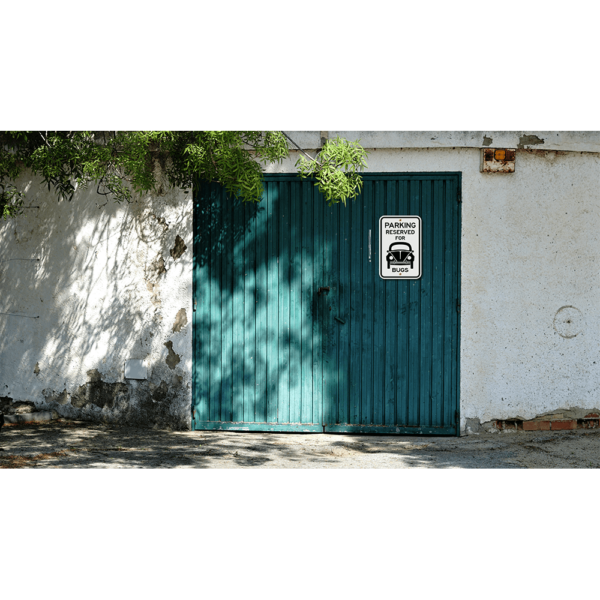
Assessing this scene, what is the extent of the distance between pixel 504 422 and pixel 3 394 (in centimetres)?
467

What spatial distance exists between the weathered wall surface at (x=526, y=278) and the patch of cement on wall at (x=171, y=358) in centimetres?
193

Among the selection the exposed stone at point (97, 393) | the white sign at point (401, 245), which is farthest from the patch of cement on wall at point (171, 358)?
the white sign at point (401, 245)

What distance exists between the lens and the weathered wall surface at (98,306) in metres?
6.00

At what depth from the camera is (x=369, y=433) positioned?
19.4 feet

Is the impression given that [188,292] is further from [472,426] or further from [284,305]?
[472,426]

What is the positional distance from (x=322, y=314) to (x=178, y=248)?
4.78 ft

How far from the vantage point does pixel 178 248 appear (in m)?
6.00

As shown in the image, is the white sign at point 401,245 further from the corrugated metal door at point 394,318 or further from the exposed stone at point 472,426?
the exposed stone at point 472,426

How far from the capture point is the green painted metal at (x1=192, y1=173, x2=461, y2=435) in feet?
19.2

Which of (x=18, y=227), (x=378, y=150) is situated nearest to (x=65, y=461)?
(x=18, y=227)

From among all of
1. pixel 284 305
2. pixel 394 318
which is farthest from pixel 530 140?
pixel 284 305

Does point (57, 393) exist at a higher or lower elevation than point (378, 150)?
lower

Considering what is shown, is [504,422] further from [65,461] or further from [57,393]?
[57,393]

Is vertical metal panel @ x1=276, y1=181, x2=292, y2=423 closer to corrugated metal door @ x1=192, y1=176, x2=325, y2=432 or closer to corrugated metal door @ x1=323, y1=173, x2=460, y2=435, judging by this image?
corrugated metal door @ x1=192, y1=176, x2=325, y2=432
